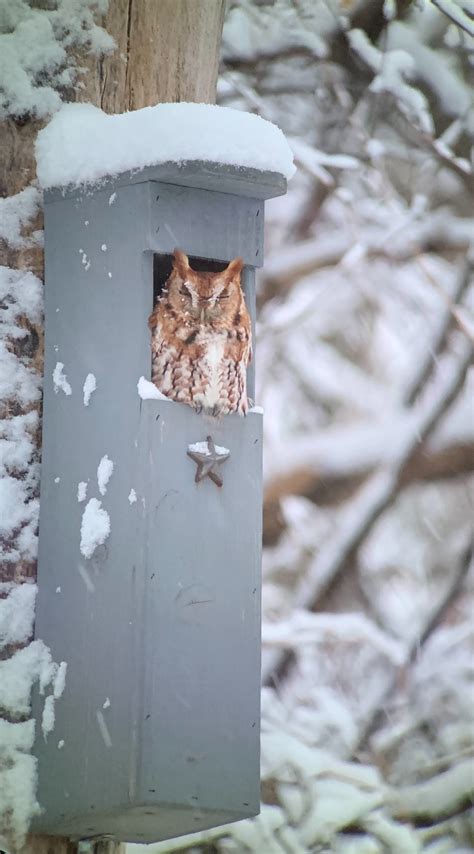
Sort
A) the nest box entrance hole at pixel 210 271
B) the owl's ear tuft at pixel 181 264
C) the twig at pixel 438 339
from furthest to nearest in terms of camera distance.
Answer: the twig at pixel 438 339 < the nest box entrance hole at pixel 210 271 < the owl's ear tuft at pixel 181 264

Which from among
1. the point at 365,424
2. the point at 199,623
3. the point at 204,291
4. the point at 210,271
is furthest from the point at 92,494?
the point at 365,424

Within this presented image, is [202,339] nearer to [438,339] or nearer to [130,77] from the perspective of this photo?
[130,77]

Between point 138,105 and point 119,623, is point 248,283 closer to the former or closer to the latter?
point 138,105

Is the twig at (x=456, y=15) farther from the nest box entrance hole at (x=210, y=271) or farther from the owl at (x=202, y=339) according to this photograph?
the owl at (x=202, y=339)

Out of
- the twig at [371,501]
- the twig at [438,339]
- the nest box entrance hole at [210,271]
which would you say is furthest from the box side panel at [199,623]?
the twig at [438,339]

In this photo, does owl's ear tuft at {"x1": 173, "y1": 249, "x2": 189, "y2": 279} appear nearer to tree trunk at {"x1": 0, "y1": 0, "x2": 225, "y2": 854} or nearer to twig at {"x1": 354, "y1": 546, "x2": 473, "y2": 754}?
tree trunk at {"x1": 0, "y1": 0, "x2": 225, "y2": 854}

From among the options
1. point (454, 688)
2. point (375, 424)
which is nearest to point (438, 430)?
point (375, 424)
